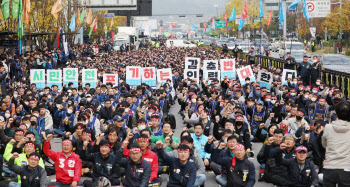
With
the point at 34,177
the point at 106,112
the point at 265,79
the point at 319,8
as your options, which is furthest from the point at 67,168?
the point at 319,8

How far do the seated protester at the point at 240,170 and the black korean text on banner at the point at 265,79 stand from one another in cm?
1237

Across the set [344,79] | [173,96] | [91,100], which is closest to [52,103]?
[91,100]

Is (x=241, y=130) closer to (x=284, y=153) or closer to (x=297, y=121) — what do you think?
(x=297, y=121)

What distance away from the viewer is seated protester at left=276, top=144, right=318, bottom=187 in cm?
891

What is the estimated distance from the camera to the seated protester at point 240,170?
27.5ft

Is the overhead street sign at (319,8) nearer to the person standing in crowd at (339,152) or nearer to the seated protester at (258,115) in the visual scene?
the seated protester at (258,115)

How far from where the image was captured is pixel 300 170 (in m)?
9.01

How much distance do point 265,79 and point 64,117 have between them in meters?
8.43

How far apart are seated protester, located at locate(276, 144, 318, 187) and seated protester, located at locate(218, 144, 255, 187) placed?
1.00 metres

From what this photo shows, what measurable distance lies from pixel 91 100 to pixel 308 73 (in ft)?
34.2

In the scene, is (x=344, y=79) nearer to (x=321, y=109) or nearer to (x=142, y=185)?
(x=321, y=109)

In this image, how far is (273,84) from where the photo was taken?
19.8 metres

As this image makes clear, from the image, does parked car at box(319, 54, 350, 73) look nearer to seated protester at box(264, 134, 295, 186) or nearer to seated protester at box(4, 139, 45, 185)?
seated protester at box(264, 134, 295, 186)

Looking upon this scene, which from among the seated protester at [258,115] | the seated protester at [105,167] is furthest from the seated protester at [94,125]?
the seated protester at [258,115]
